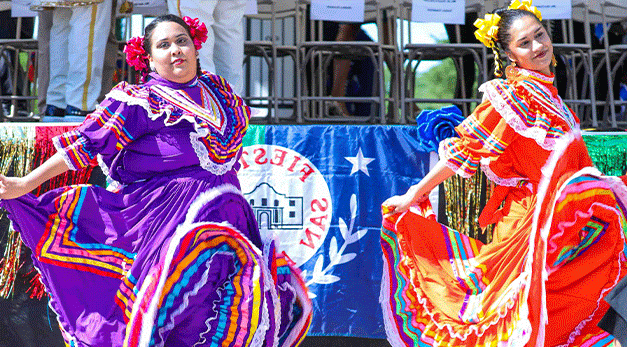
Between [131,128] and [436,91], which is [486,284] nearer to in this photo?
[131,128]

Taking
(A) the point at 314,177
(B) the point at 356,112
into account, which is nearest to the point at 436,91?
(B) the point at 356,112

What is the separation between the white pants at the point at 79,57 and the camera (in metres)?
4.16

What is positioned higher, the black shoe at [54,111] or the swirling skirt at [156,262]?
the black shoe at [54,111]

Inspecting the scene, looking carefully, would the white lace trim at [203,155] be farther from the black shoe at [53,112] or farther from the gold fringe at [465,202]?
the black shoe at [53,112]

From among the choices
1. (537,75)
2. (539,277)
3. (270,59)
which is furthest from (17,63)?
(539,277)

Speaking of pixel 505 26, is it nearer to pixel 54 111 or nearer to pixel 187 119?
pixel 187 119

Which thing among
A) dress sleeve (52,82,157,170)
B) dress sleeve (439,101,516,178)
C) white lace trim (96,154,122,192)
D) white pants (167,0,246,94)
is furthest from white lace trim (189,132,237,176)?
white pants (167,0,246,94)

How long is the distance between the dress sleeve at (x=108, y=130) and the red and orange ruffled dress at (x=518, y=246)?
3.43ft

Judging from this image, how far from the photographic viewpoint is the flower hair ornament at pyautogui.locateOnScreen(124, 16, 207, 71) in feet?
9.50

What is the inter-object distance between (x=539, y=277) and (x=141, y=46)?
1.68 m

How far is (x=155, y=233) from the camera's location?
266cm

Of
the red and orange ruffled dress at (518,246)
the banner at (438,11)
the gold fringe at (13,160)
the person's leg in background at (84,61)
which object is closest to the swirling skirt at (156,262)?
the red and orange ruffled dress at (518,246)

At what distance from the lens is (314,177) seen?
3670mm

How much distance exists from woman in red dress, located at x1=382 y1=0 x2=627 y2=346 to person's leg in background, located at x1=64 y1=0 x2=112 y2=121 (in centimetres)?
201
